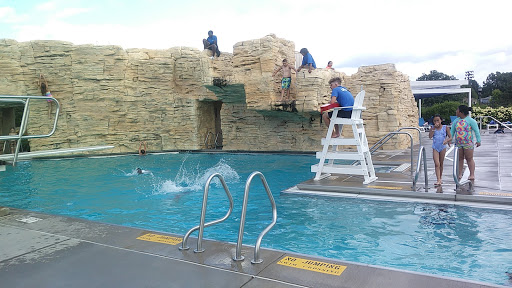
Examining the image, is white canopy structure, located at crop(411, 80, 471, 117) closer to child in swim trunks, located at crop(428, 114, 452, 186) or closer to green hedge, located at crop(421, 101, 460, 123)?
green hedge, located at crop(421, 101, 460, 123)

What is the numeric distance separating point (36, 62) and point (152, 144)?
22.1 ft

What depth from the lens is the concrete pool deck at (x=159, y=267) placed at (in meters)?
2.94

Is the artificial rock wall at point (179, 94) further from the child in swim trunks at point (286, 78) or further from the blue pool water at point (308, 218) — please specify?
the blue pool water at point (308, 218)

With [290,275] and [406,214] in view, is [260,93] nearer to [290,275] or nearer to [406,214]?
[406,214]

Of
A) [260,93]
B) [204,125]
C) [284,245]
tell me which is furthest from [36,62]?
[284,245]

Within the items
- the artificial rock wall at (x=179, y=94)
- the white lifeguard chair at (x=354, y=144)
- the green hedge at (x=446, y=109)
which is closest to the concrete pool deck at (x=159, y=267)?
the white lifeguard chair at (x=354, y=144)

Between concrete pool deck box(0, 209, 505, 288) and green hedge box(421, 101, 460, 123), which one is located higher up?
green hedge box(421, 101, 460, 123)

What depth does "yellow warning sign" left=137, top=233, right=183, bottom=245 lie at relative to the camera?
4034mm

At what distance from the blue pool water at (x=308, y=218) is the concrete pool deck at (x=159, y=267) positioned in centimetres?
113

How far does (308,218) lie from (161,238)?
2551 mm

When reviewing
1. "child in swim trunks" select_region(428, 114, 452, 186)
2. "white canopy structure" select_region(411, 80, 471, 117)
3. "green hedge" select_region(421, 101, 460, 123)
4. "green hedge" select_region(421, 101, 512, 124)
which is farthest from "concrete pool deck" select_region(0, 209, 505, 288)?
"green hedge" select_region(421, 101, 460, 123)

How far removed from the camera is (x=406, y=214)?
5.78 metres

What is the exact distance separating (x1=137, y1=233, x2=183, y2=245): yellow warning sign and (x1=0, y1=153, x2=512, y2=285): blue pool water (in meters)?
1.26

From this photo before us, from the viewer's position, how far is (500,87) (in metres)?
63.8
